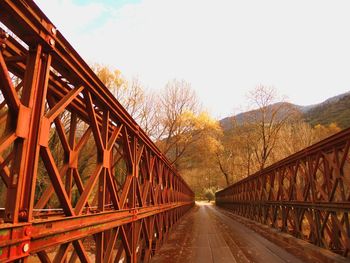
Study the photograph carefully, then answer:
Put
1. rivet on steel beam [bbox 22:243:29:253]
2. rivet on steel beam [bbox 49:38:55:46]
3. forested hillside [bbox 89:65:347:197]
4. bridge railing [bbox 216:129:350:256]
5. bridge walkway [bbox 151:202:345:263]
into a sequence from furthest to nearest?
forested hillside [bbox 89:65:347:197], bridge walkway [bbox 151:202:345:263], bridge railing [bbox 216:129:350:256], rivet on steel beam [bbox 49:38:55:46], rivet on steel beam [bbox 22:243:29:253]

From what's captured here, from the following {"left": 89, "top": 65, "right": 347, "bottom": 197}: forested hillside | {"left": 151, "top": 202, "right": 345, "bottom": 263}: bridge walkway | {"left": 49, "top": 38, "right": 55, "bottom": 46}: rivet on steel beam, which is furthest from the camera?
{"left": 89, "top": 65, "right": 347, "bottom": 197}: forested hillside

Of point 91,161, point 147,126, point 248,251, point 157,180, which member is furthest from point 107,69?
point 248,251

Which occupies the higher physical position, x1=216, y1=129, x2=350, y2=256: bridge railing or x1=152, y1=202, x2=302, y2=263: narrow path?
x1=216, y1=129, x2=350, y2=256: bridge railing

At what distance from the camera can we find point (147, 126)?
2847 cm

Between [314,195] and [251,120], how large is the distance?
84.6 feet

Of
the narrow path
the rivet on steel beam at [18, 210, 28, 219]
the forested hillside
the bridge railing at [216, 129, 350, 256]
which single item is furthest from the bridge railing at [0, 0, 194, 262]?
the forested hillside

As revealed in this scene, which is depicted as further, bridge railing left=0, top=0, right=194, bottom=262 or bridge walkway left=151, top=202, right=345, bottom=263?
bridge walkway left=151, top=202, right=345, bottom=263

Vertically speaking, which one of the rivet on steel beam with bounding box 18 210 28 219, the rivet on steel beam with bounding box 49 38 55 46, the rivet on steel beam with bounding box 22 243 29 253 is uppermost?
the rivet on steel beam with bounding box 49 38 55 46

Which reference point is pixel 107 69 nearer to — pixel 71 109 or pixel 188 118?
pixel 188 118

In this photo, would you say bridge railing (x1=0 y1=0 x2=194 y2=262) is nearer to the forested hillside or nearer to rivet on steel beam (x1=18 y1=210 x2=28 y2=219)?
rivet on steel beam (x1=18 y1=210 x2=28 y2=219)

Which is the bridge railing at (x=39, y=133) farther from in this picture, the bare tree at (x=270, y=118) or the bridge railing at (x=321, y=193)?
the bare tree at (x=270, y=118)

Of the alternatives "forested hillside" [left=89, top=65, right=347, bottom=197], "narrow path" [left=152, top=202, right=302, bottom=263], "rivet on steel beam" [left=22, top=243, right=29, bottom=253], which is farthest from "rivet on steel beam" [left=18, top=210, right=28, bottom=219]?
"forested hillside" [left=89, top=65, right=347, bottom=197]

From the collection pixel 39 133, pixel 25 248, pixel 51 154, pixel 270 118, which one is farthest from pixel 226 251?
pixel 270 118

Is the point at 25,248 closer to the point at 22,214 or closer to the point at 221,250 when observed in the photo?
the point at 22,214
